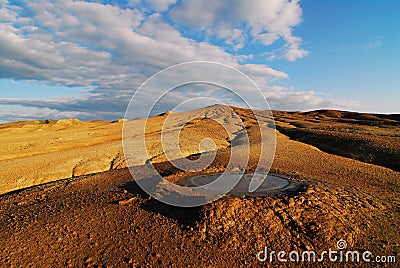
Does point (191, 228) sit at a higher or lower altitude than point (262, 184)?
lower

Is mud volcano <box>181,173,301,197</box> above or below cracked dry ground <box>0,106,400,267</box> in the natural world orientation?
above

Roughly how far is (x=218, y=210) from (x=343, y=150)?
48.5ft

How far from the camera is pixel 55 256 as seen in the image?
6172mm

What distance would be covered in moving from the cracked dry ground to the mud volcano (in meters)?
0.66

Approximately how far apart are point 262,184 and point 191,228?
13.0 ft

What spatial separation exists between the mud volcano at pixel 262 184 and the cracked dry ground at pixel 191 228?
0.66 metres

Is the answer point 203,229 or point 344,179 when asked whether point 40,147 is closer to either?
point 203,229

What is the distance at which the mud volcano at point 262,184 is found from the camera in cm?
872

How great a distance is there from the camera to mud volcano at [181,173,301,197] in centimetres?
872

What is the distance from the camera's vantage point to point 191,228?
6.95 metres

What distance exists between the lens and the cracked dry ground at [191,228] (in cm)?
616

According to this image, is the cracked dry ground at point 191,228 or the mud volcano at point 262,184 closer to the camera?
the cracked dry ground at point 191,228

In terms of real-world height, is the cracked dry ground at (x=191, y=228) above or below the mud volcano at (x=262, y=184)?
below

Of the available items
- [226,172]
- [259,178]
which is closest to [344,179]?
[259,178]
